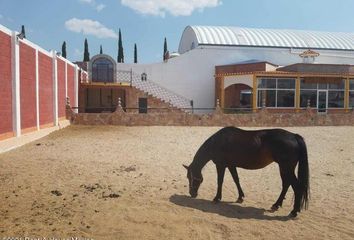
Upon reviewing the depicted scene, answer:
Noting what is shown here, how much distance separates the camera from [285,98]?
1187 inches

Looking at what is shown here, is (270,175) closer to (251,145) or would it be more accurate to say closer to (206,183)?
(206,183)

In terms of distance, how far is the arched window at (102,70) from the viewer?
112ft

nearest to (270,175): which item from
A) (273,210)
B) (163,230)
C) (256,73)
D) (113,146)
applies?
(273,210)

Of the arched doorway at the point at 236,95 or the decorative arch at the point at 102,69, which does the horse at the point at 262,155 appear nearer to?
the arched doorway at the point at 236,95

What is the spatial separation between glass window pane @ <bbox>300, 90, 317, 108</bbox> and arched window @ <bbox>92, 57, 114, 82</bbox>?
16373 mm

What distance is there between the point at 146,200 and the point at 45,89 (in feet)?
43.6

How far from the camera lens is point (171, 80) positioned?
1401 inches

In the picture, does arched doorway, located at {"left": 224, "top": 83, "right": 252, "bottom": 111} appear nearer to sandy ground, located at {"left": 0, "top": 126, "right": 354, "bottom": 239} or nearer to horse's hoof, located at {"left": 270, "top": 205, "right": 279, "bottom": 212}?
sandy ground, located at {"left": 0, "top": 126, "right": 354, "bottom": 239}

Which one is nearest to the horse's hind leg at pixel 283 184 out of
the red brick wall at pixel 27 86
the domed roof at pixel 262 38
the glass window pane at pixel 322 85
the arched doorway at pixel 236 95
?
the red brick wall at pixel 27 86

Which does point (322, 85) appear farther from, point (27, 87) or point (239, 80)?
point (27, 87)

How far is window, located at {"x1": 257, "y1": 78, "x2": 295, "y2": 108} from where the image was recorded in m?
30.0

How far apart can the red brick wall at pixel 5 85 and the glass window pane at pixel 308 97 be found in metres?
23.2

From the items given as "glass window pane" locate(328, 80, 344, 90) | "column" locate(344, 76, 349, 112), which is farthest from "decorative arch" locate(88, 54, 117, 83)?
"column" locate(344, 76, 349, 112)

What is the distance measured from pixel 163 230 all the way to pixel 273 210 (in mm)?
2282
